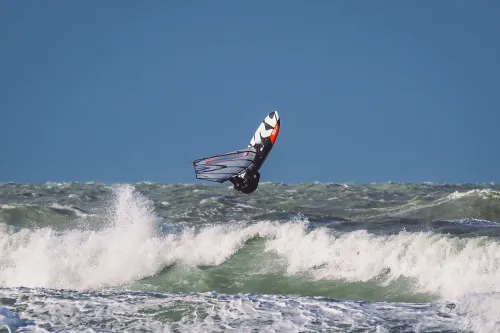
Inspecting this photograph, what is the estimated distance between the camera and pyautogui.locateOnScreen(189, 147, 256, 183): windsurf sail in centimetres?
1267

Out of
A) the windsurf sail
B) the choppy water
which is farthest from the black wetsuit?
the choppy water

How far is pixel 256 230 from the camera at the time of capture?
1612 centimetres

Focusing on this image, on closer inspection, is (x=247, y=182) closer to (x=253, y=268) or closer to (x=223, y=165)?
(x=223, y=165)

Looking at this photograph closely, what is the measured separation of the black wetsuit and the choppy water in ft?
5.26

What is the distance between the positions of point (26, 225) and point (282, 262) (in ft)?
24.2

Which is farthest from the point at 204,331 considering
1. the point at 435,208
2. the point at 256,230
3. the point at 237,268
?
the point at 435,208

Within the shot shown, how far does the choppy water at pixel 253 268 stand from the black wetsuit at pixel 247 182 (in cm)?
160

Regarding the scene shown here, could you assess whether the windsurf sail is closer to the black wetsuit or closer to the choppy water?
the black wetsuit

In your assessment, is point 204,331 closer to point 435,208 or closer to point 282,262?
point 282,262

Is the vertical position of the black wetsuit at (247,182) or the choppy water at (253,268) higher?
the black wetsuit at (247,182)

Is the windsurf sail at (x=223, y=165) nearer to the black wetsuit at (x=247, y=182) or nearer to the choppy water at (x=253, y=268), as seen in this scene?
the black wetsuit at (x=247, y=182)

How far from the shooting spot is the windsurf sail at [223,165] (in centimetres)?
1267

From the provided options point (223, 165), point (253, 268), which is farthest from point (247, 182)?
point (253, 268)

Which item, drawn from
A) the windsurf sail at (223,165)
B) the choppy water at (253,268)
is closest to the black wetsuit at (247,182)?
the windsurf sail at (223,165)
